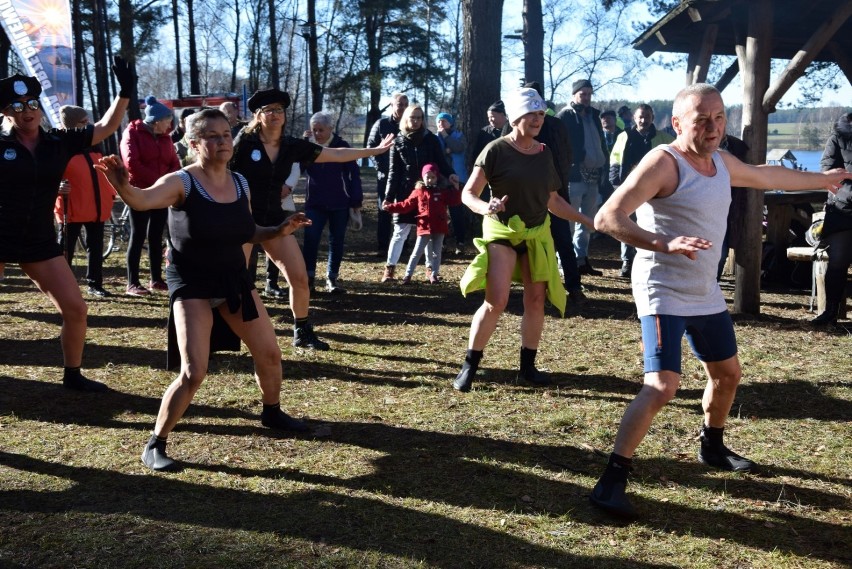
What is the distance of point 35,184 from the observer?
5.74 metres

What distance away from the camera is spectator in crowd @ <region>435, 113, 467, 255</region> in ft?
45.0

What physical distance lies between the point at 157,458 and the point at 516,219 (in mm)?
2698

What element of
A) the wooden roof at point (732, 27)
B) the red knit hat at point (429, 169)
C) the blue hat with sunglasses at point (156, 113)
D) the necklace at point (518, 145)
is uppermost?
the wooden roof at point (732, 27)

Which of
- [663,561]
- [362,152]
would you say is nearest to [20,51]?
[362,152]

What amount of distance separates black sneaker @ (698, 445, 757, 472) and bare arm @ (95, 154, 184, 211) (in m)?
3.04

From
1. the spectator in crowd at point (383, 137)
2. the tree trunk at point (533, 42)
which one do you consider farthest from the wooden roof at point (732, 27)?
the tree trunk at point (533, 42)

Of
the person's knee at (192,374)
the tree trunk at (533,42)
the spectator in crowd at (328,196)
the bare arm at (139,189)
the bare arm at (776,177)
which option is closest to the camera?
the bare arm at (139,189)

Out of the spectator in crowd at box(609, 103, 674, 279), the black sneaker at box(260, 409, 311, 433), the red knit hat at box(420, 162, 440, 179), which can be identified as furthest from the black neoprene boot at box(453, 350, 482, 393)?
the spectator in crowd at box(609, 103, 674, 279)

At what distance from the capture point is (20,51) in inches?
519

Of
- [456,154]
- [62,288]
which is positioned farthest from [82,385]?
[456,154]

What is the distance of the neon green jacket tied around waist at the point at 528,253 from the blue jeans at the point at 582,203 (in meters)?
5.06

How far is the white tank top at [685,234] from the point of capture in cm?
404

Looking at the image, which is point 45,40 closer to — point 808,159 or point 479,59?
point 479,59

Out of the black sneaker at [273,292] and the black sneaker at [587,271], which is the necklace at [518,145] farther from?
the black sneaker at [587,271]
